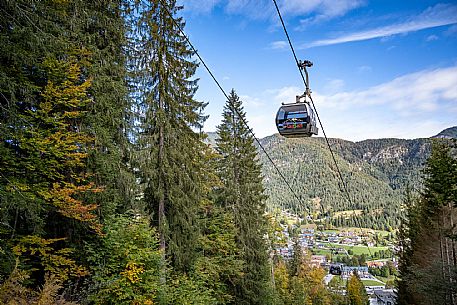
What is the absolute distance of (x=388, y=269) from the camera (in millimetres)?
95062

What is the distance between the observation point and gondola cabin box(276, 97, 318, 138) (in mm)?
8188

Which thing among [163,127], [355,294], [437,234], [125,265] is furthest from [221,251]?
[355,294]

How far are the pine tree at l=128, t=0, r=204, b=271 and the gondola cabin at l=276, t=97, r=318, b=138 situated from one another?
5298 millimetres

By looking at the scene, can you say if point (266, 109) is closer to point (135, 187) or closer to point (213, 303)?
point (135, 187)

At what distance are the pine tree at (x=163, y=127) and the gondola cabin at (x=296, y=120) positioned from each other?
5298mm

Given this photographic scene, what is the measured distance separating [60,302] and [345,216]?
537 ft

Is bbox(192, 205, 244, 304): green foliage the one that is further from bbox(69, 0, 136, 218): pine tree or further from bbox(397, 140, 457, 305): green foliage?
bbox(397, 140, 457, 305): green foliage

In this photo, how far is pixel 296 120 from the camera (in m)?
8.30

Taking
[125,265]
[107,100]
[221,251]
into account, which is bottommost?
[221,251]

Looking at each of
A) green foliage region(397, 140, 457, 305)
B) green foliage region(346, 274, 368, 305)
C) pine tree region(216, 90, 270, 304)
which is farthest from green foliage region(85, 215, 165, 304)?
green foliage region(346, 274, 368, 305)

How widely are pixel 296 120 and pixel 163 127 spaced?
5.81 m

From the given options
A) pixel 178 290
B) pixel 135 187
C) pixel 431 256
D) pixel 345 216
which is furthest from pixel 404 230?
pixel 345 216

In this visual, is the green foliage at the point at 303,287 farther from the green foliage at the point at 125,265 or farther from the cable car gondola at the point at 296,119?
the cable car gondola at the point at 296,119

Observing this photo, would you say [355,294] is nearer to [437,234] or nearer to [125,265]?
[437,234]
